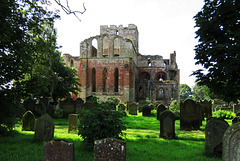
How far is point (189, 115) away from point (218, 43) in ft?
14.9

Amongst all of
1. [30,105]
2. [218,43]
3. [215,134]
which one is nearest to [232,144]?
[215,134]

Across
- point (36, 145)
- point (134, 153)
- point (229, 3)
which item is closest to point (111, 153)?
point (134, 153)

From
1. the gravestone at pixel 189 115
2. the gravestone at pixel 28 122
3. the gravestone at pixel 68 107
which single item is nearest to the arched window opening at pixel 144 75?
the gravestone at pixel 68 107

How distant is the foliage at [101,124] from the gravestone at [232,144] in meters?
2.90

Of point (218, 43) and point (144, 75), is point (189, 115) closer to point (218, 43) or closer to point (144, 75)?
point (218, 43)

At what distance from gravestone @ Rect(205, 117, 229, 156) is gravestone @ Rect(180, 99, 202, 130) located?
4.56 metres

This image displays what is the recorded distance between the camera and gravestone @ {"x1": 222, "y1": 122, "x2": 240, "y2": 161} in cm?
362

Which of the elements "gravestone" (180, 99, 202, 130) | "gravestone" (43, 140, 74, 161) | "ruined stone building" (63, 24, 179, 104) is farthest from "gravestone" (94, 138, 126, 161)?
"ruined stone building" (63, 24, 179, 104)

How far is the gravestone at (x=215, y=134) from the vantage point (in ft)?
18.7

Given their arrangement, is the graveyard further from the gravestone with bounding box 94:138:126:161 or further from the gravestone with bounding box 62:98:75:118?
the gravestone with bounding box 62:98:75:118

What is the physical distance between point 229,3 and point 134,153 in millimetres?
5638

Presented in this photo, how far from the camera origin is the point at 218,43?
7.16 meters

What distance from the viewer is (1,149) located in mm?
6070

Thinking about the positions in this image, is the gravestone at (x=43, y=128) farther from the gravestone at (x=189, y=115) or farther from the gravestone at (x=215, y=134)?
the gravestone at (x=189, y=115)
